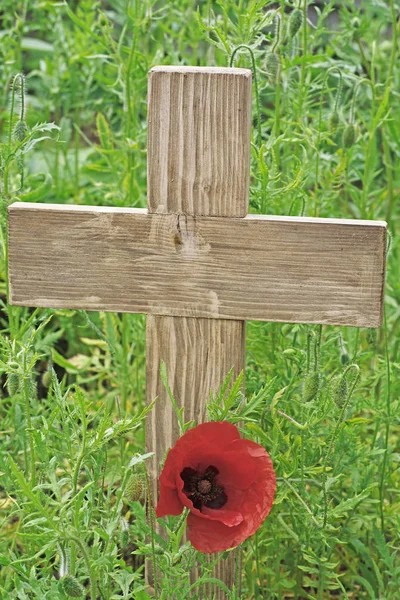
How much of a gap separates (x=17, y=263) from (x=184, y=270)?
247 mm

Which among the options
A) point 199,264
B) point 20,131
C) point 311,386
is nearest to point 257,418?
point 311,386

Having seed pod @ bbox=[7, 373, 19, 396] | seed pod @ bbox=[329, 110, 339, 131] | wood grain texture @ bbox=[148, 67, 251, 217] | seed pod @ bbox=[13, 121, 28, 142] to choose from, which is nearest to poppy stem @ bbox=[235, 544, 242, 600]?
seed pod @ bbox=[7, 373, 19, 396]

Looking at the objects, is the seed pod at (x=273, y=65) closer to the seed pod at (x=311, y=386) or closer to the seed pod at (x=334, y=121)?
the seed pod at (x=334, y=121)

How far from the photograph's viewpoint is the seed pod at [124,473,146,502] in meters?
1.37

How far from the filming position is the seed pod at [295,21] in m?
1.76

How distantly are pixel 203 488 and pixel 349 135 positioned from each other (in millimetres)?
806

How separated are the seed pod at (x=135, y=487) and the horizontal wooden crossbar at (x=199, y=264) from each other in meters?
0.23

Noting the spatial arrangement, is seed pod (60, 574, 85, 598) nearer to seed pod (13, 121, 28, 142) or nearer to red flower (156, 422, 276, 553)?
red flower (156, 422, 276, 553)

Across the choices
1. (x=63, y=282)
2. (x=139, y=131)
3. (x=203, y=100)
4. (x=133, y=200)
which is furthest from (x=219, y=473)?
(x=139, y=131)

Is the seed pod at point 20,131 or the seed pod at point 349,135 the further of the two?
the seed pod at point 349,135

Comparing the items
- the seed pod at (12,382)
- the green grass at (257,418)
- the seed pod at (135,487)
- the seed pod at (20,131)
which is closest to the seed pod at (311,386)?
the green grass at (257,418)

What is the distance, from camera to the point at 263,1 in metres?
1.57

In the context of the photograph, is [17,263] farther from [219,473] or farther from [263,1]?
[263,1]

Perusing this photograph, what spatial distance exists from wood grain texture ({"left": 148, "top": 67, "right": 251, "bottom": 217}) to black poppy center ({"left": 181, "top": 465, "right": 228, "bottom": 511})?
354 millimetres
